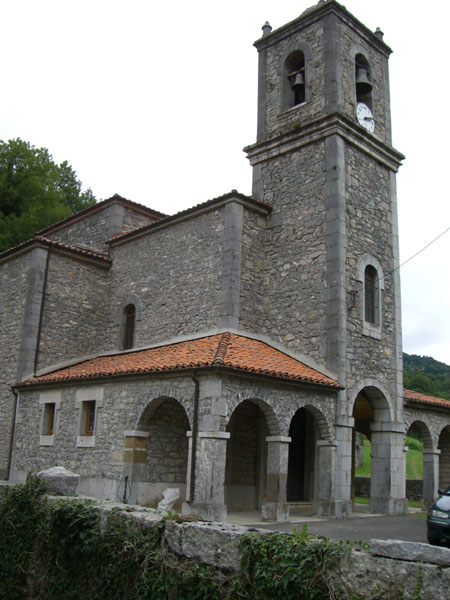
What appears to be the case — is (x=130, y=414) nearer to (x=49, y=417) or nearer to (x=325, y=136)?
(x=49, y=417)

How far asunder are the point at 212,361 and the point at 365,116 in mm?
9177

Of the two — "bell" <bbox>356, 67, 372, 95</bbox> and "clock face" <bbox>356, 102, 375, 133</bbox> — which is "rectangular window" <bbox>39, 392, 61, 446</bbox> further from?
"bell" <bbox>356, 67, 372, 95</bbox>

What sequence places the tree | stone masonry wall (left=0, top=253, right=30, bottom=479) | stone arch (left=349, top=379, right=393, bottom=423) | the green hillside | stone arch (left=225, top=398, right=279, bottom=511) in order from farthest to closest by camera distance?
the green hillside
the tree
stone masonry wall (left=0, top=253, right=30, bottom=479)
stone arch (left=349, top=379, right=393, bottom=423)
stone arch (left=225, top=398, right=279, bottom=511)

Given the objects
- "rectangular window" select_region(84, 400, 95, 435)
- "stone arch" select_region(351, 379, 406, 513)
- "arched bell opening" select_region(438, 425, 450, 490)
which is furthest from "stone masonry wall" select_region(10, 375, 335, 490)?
"arched bell opening" select_region(438, 425, 450, 490)

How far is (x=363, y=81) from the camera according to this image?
16797mm

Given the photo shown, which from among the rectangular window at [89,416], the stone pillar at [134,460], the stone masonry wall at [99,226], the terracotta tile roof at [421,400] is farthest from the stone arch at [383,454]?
the stone masonry wall at [99,226]

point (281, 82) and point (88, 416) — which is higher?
point (281, 82)

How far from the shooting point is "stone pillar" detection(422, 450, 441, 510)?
17.0 meters

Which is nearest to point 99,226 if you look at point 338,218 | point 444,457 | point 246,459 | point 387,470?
point 338,218

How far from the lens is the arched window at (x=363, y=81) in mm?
16891

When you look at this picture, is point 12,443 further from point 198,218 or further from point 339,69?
point 339,69

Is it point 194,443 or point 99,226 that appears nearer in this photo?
point 194,443

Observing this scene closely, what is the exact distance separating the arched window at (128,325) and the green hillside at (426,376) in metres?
22.5

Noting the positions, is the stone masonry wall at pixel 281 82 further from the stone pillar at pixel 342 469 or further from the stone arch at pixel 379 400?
the stone pillar at pixel 342 469
